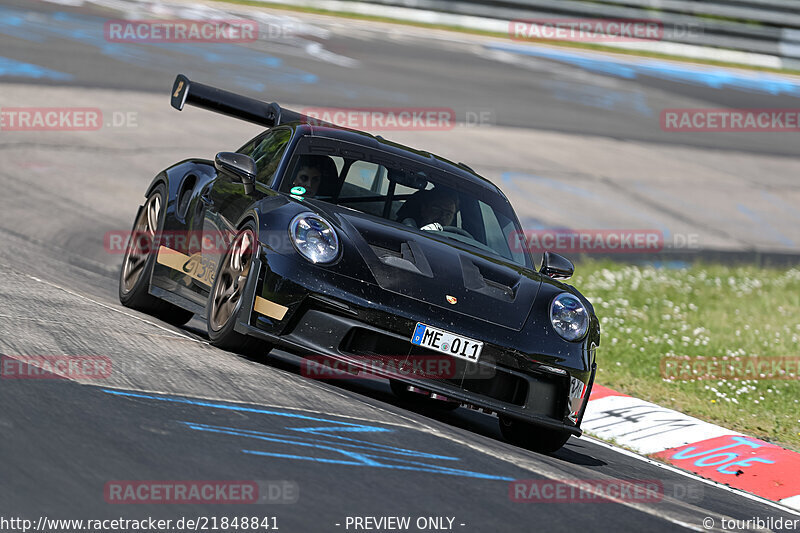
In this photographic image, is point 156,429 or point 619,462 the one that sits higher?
point 156,429

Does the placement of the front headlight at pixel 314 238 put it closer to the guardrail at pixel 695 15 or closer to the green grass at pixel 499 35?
A: the green grass at pixel 499 35

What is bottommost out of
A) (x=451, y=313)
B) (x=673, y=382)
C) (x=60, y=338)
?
(x=673, y=382)

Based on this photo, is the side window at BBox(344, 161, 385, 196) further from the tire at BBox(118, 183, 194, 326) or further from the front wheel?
the tire at BBox(118, 183, 194, 326)

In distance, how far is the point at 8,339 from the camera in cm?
600

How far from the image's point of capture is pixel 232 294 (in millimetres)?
6586

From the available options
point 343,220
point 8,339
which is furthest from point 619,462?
point 8,339

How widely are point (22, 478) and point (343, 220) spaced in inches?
112

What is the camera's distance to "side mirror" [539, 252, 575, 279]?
296 inches

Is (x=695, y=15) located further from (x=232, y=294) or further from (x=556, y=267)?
(x=232, y=294)

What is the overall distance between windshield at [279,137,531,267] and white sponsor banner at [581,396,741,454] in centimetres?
132

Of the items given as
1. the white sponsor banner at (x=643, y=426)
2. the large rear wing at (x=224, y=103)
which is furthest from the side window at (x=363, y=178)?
the white sponsor banner at (x=643, y=426)

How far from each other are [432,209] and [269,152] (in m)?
1.15

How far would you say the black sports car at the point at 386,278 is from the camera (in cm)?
615

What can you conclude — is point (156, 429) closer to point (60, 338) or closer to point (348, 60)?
point (60, 338)
